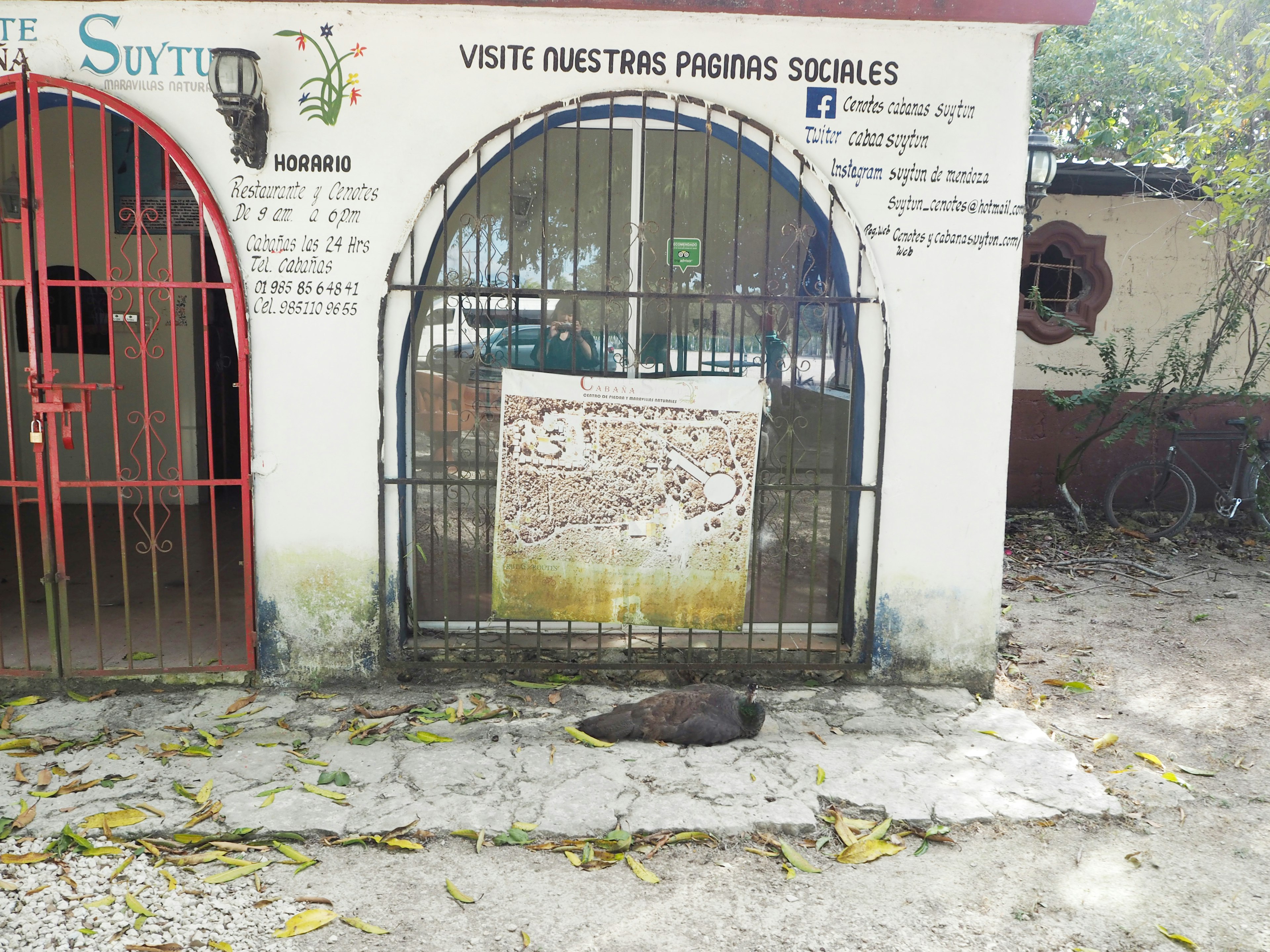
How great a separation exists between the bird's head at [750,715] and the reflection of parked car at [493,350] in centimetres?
168

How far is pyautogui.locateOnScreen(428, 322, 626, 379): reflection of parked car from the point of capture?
448 centimetres

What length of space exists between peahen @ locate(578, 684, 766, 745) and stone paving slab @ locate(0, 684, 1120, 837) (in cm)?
6

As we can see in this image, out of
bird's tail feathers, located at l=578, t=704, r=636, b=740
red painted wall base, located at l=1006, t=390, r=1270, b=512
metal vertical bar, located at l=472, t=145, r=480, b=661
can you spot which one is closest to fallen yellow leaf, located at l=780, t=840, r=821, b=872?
bird's tail feathers, located at l=578, t=704, r=636, b=740

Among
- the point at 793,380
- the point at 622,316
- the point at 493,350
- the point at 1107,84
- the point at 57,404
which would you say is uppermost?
the point at 1107,84

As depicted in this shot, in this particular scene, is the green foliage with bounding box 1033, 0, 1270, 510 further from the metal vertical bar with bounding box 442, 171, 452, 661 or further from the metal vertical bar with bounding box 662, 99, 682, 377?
the metal vertical bar with bounding box 442, 171, 452, 661

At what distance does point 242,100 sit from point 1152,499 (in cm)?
784

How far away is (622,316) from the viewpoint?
4543 mm

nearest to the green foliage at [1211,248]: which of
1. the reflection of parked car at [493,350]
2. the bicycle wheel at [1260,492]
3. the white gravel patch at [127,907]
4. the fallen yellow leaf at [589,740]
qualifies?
the bicycle wheel at [1260,492]

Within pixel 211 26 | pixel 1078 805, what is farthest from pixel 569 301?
pixel 1078 805

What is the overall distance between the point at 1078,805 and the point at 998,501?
1.49 metres

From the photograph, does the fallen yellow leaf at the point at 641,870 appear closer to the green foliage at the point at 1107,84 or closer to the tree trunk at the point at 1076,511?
the tree trunk at the point at 1076,511

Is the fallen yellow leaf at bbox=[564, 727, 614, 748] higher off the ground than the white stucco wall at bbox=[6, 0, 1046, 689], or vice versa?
the white stucco wall at bbox=[6, 0, 1046, 689]

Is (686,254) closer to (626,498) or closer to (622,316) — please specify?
(622,316)

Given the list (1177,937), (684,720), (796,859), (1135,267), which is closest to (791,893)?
(796,859)
